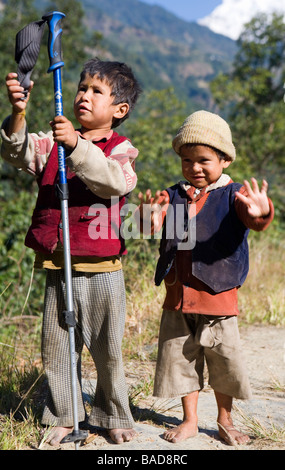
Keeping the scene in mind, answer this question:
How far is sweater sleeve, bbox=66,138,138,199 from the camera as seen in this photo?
2.34 meters

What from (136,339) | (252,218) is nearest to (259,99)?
(136,339)

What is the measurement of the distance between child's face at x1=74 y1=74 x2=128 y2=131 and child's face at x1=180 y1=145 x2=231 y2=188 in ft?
1.32

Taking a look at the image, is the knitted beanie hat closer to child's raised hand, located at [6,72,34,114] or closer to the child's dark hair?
the child's dark hair

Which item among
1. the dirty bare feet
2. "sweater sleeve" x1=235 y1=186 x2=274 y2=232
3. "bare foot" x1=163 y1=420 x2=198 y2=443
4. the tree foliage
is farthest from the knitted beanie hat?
the tree foliage

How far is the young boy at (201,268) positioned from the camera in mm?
2646

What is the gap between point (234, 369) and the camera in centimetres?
272

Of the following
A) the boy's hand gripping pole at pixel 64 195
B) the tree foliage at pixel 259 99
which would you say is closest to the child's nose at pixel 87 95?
the boy's hand gripping pole at pixel 64 195

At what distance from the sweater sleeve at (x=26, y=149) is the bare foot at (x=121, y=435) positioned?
131 centimetres

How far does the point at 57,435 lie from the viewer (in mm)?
2709

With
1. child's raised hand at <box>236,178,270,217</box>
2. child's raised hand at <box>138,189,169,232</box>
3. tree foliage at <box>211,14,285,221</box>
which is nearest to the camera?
child's raised hand at <box>236,178,270,217</box>

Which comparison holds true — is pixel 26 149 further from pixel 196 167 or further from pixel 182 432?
pixel 182 432

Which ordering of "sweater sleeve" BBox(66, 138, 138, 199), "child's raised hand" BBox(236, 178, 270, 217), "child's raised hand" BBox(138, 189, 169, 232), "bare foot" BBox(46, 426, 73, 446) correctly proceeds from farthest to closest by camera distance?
"bare foot" BBox(46, 426, 73, 446) → "child's raised hand" BBox(138, 189, 169, 232) → "child's raised hand" BBox(236, 178, 270, 217) → "sweater sleeve" BBox(66, 138, 138, 199)

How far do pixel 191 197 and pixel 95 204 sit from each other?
1.58 feet

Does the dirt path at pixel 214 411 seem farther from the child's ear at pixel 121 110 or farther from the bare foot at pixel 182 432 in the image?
the child's ear at pixel 121 110
